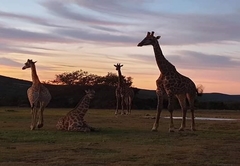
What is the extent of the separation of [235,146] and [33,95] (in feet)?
23.0

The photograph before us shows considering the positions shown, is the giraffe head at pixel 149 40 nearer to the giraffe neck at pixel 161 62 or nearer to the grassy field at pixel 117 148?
the giraffe neck at pixel 161 62

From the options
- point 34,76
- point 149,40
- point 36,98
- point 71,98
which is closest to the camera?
point 36,98

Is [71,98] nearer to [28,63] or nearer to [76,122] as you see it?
[28,63]

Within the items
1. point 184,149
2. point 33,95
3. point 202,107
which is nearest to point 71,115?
point 33,95

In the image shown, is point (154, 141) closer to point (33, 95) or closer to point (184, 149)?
point (184, 149)

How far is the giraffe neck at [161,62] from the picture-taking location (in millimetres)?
16266

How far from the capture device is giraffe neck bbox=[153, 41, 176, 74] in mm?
16266

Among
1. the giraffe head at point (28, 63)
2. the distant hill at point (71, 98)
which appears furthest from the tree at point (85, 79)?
the giraffe head at point (28, 63)

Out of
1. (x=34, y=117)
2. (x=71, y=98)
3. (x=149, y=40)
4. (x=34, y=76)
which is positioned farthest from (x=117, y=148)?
(x=71, y=98)

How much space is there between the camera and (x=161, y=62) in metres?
16.4

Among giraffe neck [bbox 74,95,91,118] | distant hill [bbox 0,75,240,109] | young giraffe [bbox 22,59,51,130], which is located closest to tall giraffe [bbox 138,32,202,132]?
giraffe neck [bbox 74,95,91,118]

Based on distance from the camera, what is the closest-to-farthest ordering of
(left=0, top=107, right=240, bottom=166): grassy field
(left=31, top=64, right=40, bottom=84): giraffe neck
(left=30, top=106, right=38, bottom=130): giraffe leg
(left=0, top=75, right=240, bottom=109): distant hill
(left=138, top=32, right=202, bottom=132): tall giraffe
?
(left=0, top=107, right=240, bottom=166): grassy field → (left=30, top=106, right=38, bottom=130): giraffe leg → (left=138, top=32, right=202, bottom=132): tall giraffe → (left=31, top=64, right=40, bottom=84): giraffe neck → (left=0, top=75, right=240, bottom=109): distant hill

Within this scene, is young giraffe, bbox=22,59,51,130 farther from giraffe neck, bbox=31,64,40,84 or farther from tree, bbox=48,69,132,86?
tree, bbox=48,69,132,86

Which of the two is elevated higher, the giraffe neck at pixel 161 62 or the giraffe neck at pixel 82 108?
the giraffe neck at pixel 161 62
